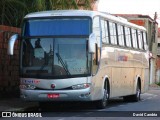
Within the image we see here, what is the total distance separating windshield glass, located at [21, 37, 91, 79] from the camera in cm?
1702

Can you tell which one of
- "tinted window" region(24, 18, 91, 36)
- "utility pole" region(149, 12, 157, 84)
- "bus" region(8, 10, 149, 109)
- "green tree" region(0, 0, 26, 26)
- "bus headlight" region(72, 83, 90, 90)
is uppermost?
"green tree" region(0, 0, 26, 26)

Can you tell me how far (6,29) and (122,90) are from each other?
209 inches

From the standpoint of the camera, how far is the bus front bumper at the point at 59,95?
666 inches

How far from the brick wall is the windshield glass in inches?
181

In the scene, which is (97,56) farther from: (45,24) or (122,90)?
(122,90)

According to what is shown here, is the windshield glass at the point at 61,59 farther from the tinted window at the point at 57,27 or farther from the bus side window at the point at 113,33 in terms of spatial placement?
the bus side window at the point at 113,33

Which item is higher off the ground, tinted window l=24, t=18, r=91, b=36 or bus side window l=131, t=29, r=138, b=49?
tinted window l=24, t=18, r=91, b=36

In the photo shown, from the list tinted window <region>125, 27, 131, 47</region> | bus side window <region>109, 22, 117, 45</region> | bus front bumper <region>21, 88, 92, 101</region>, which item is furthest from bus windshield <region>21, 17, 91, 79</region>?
tinted window <region>125, 27, 131, 47</region>

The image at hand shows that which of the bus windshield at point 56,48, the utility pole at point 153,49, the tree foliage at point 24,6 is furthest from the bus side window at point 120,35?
the utility pole at point 153,49

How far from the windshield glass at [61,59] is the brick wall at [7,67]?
4.61 m

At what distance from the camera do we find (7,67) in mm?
22234

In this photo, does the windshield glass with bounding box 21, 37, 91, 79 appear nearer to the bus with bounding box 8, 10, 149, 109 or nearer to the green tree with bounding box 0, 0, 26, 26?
the bus with bounding box 8, 10, 149, 109

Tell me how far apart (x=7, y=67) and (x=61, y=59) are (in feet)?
18.8

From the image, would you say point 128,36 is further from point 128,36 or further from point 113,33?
point 113,33
